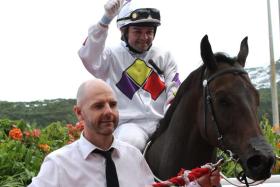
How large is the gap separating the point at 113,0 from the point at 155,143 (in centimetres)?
114

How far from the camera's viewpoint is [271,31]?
18.7 metres

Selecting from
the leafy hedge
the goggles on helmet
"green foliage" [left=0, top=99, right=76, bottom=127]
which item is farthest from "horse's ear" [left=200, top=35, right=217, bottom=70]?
"green foliage" [left=0, top=99, right=76, bottom=127]

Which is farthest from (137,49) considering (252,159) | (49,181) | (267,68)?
(267,68)

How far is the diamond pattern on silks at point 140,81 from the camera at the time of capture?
15.4ft

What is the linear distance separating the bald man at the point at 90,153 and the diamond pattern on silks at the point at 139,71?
1772 mm

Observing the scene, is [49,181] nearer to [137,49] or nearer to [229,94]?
[229,94]

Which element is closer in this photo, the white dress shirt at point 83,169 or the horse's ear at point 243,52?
the white dress shirt at point 83,169

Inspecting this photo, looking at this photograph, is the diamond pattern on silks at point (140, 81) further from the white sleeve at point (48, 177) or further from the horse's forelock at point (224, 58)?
the white sleeve at point (48, 177)

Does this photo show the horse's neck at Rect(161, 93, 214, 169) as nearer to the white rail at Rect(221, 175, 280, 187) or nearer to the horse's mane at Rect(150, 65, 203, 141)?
the horse's mane at Rect(150, 65, 203, 141)

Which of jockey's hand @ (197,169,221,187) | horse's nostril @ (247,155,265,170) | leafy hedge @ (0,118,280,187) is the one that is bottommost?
leafy hedge @ (0,118,280,187)

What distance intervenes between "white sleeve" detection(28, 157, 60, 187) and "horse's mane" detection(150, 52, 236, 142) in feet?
5.14

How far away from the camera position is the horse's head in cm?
338

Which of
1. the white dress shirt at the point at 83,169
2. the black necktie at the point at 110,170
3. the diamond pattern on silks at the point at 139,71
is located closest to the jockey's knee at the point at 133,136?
the diamond pattern on silks at the point at 139,71

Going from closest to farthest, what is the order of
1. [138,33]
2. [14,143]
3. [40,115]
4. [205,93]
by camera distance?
1. [205,93]
2. [138,33]
3. [14,143]
4. [40,115]
